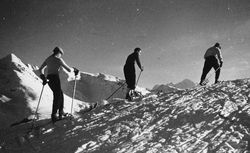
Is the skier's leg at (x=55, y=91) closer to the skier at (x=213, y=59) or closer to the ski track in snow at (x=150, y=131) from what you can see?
the ski track in snow at (x=150, y=131)

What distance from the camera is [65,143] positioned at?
16.6 ft

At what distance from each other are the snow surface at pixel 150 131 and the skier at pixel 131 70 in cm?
137

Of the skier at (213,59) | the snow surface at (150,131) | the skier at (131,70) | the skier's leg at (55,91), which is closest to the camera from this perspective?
the snow surface at (150,131)

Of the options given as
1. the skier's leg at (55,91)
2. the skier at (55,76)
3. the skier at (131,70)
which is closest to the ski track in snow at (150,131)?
the skier's leg at (55,91)

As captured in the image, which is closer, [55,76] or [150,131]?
[150,131]

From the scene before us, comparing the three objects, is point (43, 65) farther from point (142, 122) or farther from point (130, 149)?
point (130, 149)

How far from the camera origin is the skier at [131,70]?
9.31 m

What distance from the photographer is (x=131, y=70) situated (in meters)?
9.38

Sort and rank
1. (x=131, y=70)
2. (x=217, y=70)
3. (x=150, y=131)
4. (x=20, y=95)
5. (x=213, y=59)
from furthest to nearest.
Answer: (x=20, y=95) → (x=217, y=70) → (x=213, y=59) → (x=131, y=70) → (x=150, y=131)

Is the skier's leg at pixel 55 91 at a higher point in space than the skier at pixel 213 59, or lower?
lower

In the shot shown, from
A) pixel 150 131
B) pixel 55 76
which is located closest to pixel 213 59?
pixel 150 131

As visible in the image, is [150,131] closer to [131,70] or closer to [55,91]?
[55,91]

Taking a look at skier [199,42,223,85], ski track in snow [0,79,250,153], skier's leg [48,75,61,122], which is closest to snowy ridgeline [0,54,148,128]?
skier's leg [48,75,61,122]

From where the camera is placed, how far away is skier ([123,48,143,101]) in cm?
931
